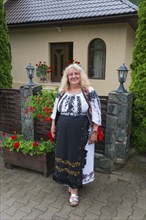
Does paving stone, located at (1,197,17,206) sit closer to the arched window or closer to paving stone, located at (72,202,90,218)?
paving stone, located at (72,202,90,218)

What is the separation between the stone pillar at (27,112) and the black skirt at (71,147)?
45.2 inches

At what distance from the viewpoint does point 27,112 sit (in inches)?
148

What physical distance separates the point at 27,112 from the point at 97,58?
5.21 m

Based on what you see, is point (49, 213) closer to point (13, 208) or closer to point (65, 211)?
point (65, 211)

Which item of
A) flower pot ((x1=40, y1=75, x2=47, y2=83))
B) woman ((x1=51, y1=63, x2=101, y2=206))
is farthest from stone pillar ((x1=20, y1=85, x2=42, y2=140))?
flower pot ((x1=40, y1=75, x2=47, y2=83))

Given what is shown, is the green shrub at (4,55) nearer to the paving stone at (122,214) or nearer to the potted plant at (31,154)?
the potted plant at (31,154)

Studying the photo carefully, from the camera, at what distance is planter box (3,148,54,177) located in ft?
11.0

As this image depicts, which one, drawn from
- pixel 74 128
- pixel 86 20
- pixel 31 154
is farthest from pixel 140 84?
pixel 86 20

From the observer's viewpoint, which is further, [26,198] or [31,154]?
[31,154]

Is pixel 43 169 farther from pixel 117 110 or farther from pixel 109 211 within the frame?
pixel 117 110

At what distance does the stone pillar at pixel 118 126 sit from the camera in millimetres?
3193

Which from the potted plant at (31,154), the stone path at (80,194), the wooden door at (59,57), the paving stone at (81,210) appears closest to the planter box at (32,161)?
the potted plant at (31,154)

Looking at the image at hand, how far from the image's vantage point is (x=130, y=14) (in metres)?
6.58

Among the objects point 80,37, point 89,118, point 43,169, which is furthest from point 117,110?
point 80,37
